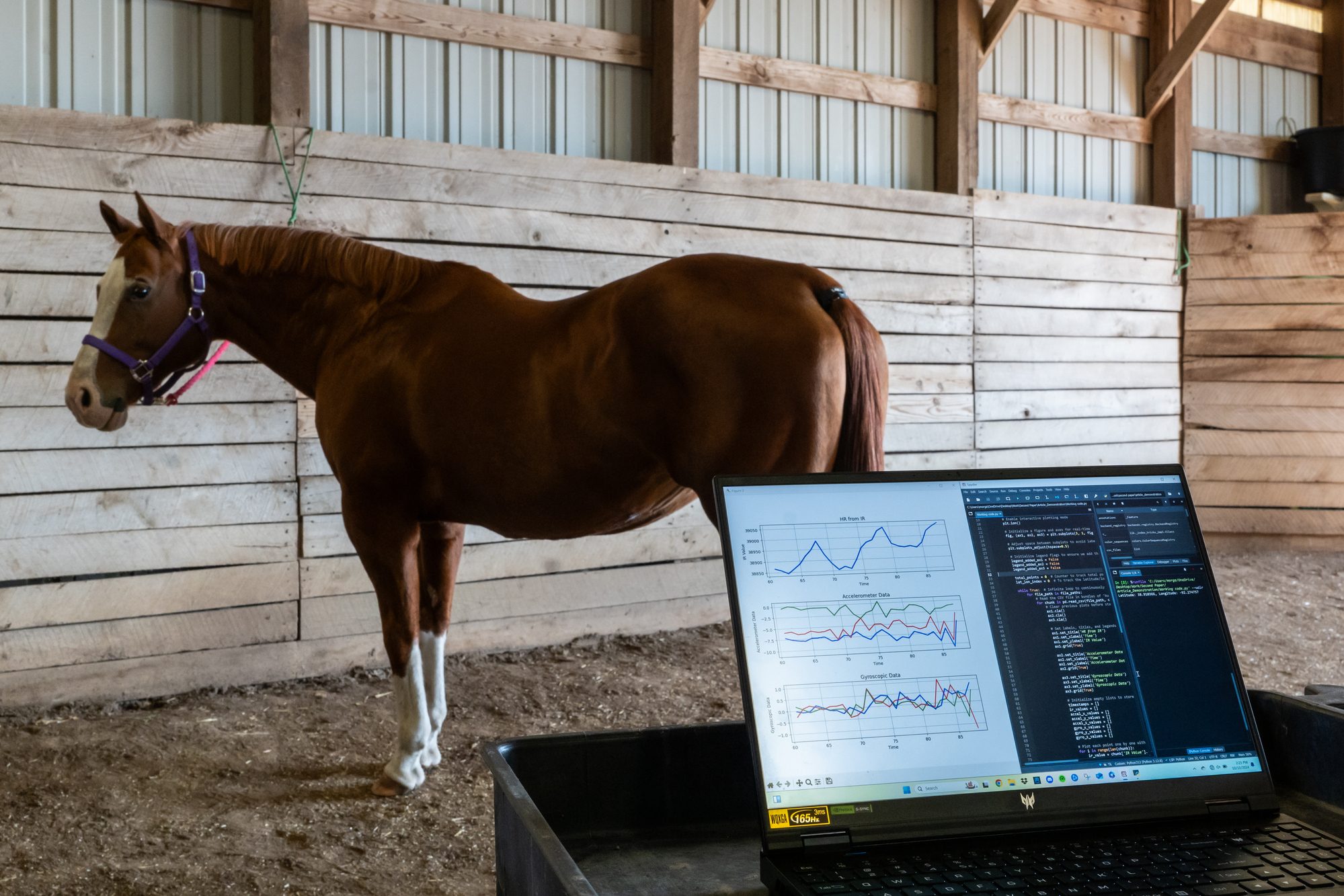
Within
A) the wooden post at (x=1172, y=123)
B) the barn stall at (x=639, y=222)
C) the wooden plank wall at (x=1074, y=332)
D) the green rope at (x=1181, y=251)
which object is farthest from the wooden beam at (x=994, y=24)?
the green rope at (x=1181, y=251)

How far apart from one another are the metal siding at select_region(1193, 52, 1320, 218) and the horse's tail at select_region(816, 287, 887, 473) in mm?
4581

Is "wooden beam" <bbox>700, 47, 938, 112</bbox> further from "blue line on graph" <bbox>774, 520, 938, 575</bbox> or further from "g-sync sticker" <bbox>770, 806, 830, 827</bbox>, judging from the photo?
"g-sync sticker" <bbox>770, 806, 830, 827</bbox>

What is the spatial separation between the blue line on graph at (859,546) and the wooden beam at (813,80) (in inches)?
152

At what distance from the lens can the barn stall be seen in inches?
125

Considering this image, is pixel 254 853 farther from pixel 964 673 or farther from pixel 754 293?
pixel 964 673

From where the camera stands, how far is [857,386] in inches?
84.6

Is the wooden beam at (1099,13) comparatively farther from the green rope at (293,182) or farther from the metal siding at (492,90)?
the green rope at (293,182)

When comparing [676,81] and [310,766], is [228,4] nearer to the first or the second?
[676,81]

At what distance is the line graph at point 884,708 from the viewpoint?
2.32 ft

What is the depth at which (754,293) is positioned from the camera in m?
2.17

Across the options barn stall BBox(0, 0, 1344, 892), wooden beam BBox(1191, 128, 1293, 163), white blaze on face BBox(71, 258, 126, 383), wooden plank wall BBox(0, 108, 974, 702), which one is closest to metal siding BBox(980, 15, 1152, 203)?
barn stall BBox(0, 0, 1344, 892)

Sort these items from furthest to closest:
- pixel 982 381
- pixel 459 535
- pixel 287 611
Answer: pixel 982 381
pixel 287 611
pixel 459 535

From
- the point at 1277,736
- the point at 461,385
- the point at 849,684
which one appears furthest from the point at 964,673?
the point at 461,385

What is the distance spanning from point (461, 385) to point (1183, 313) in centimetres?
473
